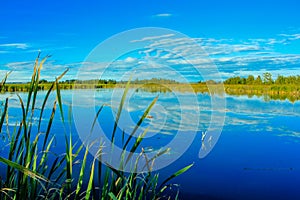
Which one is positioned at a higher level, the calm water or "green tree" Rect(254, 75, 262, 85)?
"green tree" Rect(254, 75, 262, 85)

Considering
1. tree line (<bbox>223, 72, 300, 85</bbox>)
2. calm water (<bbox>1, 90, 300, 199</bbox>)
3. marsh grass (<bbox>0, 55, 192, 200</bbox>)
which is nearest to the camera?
marsh grass (<bbox>0, 55, 192, 200</bbox>)

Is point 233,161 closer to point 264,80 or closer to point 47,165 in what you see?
point 47,165

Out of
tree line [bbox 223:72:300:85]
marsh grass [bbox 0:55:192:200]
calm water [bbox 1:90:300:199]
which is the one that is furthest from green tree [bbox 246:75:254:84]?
marsh grass [bbox 0:55:192:200]

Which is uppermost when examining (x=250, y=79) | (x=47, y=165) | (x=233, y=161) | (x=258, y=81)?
(x=250, y=79)

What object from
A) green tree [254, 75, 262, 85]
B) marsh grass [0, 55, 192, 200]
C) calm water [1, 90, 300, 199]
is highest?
green tree [254, 75, 262, 85]

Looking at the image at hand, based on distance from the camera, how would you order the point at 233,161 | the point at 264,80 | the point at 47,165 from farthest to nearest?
the point at 264,80 → the point at 233,161 → the point at 47,165

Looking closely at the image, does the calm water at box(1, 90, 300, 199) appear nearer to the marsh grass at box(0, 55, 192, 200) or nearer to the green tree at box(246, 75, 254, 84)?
the marsh grass at box(0, 55, 192, 200)

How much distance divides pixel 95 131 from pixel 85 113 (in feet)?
0.35

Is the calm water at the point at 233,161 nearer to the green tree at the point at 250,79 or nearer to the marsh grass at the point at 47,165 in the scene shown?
the marsh grass at the point at 47,165

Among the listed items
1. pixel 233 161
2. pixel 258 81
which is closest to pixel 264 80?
pixel 258 81

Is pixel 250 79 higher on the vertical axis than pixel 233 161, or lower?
higher

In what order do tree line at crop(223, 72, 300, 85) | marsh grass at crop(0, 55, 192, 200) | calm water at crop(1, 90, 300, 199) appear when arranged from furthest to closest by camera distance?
1. tree line at crop(223, 72, 300, 85)
2. calm water at crop(1, 90, 300, 199)
3. marsh grass at crop(0, 55, 192, 200)

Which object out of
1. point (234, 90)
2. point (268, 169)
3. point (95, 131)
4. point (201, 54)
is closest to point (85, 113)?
point (95, 131)

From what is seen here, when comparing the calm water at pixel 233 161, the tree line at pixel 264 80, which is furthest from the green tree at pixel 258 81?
the calm water at pixel 233 161
